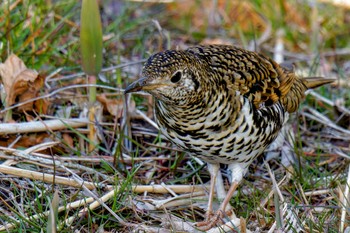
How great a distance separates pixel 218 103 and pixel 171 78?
0.43m

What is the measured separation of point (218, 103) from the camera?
401 cm

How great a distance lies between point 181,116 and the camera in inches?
154

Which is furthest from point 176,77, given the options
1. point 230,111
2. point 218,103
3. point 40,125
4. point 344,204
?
point 40,125

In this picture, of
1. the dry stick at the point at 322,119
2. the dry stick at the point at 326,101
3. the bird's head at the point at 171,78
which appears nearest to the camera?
the bird's head at the point at 171,78

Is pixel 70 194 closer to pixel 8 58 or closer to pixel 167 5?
pixel 8 58

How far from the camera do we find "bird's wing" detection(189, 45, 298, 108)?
425 cm

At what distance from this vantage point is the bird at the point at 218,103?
374 cm

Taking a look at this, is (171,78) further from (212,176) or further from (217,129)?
(212,176)

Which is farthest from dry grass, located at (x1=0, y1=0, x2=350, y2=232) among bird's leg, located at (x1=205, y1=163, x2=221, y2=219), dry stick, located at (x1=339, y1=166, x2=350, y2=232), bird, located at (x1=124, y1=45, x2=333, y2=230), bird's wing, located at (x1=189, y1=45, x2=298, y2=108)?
bird's wing, located at (x1=189, y1=45, x2=298, y2=108)

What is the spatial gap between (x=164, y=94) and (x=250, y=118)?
2.30 ft

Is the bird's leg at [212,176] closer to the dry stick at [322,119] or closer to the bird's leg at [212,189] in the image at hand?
the bird's leg at [212,189]

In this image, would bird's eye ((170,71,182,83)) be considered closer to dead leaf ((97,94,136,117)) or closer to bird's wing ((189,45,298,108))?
bird's wing ((189,45,298,108))

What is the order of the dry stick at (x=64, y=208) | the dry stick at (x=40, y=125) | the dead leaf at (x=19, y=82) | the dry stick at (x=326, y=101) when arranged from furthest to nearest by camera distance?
1. the dry stick at (x=326, y=101)
2. the dead leaf at (x=19, y=82)
3. the dry stick at (x=40, y=125)
4. the dry stick at (x=64, y=208)

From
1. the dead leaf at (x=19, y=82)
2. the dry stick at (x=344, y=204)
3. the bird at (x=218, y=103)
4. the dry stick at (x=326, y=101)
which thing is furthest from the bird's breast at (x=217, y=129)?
the dry stick at (x=326, y=101)
